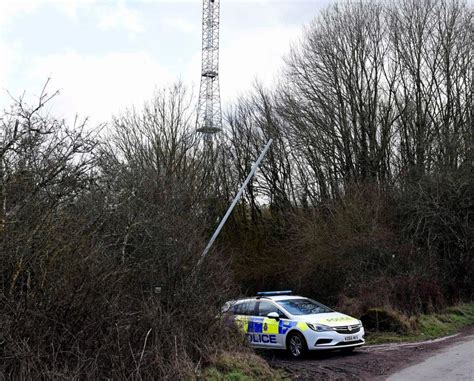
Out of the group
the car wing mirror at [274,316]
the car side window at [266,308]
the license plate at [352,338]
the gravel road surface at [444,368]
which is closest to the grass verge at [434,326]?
the gravel road surface at [444,368]

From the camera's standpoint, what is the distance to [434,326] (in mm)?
17750

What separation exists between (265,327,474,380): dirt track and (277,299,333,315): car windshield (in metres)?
1.03

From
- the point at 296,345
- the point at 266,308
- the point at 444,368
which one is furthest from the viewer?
the point at 266,308

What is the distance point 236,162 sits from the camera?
37.5 m

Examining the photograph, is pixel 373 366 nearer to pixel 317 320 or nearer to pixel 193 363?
pixel 317 320

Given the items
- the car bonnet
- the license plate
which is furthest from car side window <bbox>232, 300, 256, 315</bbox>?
the license plate

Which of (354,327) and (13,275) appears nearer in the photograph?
(13,275)

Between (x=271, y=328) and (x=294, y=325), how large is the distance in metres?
0.78

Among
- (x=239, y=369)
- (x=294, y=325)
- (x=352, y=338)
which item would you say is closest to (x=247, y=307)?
(x=294, y=325)

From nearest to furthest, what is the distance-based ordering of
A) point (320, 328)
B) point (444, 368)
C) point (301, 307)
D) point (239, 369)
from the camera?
1. point (239, 369)
2. point (444, 368)
3. point (320, 328)
4. point (301, 307)

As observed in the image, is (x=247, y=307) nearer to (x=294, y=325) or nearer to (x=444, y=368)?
(x=294, y=325)

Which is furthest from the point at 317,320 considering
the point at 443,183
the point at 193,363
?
the point at 443,183

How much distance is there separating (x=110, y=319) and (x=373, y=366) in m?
6.08

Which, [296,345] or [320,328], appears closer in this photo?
[320,328]
